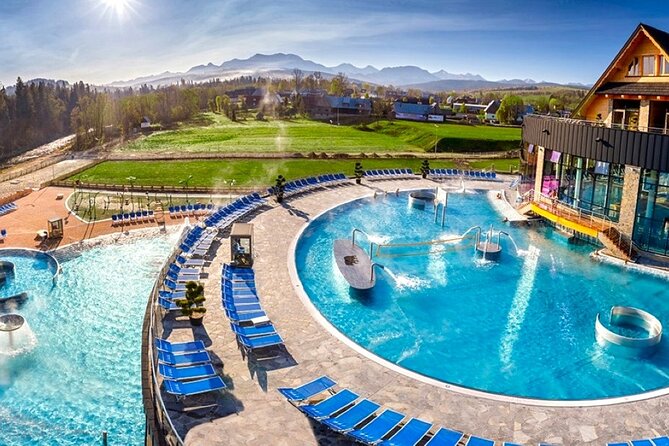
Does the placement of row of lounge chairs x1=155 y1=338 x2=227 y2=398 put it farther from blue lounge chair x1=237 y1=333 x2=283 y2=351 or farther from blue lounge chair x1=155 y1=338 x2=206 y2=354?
blue lounge chair x1=237 y1=333 x2=283 y2=351

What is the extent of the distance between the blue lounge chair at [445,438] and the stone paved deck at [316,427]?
735 mm

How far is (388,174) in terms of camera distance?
4675cm

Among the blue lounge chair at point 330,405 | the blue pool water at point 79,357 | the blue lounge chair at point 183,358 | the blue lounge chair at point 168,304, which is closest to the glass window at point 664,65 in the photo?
the blue lounge chair at point 330,405

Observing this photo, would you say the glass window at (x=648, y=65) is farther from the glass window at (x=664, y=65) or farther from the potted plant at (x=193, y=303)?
the potted plant at (x=193, y=303)

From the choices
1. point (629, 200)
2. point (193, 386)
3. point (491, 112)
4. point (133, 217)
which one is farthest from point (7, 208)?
point (491, 112)

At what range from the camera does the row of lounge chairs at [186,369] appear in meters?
14.2

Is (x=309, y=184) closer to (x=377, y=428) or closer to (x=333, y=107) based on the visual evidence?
(x=377, y=428)

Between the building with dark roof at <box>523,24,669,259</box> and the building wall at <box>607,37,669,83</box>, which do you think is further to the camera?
the building wall at <box>607,37,669,83</box>

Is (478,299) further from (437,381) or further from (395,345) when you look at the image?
(437,381)

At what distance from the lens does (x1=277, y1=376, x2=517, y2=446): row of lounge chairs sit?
1254 cm

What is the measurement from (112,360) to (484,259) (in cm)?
1825

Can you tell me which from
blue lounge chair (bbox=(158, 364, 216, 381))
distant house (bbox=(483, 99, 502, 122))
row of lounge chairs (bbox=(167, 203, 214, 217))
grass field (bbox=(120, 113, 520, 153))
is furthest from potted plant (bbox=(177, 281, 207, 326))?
distant house (bbox=(483, 99, 502, 122))

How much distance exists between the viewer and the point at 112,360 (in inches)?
699

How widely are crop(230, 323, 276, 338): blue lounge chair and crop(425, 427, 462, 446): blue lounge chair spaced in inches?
267
